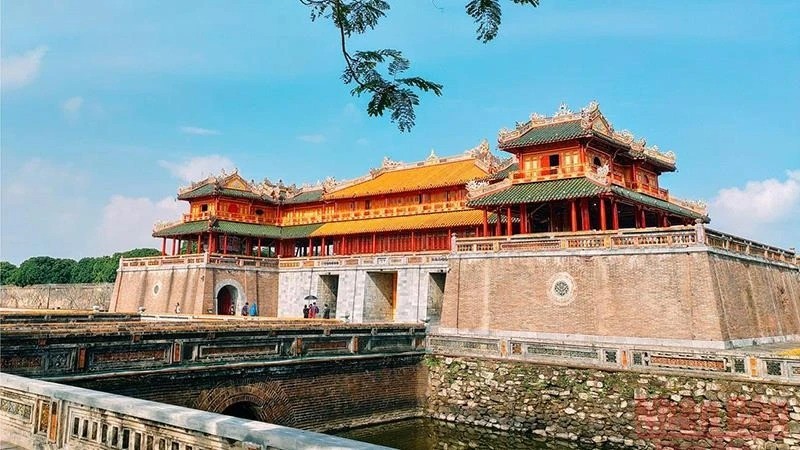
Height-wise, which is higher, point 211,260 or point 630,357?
point 211,260

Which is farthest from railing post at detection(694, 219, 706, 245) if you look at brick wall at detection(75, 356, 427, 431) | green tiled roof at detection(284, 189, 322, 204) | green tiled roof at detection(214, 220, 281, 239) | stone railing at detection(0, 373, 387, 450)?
green tiled roof at detection(214, 220, 281, 239)

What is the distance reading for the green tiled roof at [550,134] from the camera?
27737 mm

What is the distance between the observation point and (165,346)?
13.5 metres

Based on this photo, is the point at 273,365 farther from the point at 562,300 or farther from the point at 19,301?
the point at 19,301

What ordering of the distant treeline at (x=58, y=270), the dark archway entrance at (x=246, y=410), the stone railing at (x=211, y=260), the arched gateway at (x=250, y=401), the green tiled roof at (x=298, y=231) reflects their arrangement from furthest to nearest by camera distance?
the distant treeline at (x=58, y=270) → the green tiled roof at (x=298, y=231) → the stone railing at (x=211, y=260) → the dark archway entrance at (x=246, y=410) → the arched gateway at (x=250, y=401)

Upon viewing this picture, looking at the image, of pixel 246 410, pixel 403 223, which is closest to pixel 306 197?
pixel 403 223

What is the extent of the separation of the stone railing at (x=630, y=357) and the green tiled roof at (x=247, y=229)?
25.7 meters

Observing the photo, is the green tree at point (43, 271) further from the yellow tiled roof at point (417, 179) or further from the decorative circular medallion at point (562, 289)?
the decorative circular medallion at point (562, 289)

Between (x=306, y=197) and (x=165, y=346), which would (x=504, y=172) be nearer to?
(x=306, y=197)

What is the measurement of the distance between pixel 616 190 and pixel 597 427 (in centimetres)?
1222

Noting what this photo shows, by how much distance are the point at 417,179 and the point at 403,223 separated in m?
4.34

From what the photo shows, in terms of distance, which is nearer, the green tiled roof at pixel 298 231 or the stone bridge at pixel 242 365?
the stone bridge at pixel 242 365

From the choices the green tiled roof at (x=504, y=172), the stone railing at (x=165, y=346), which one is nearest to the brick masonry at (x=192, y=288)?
the green tiled roof at (x=504, y=172)

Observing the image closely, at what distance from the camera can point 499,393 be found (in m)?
19.4
